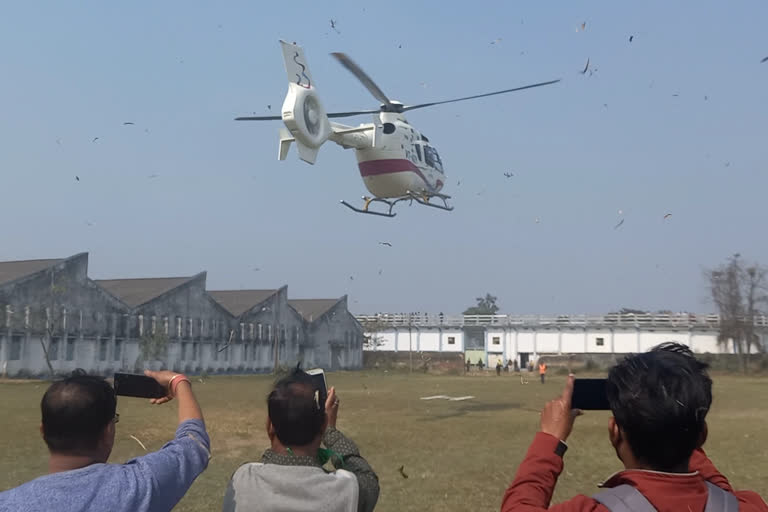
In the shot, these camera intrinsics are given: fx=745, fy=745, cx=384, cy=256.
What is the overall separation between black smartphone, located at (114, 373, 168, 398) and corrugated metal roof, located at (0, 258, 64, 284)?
41863mm

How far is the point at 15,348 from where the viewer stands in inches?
1620

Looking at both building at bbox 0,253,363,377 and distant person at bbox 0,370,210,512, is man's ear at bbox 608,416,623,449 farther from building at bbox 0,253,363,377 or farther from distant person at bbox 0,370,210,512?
building at bbox 0,253,363,377

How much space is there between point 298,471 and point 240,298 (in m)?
66.3

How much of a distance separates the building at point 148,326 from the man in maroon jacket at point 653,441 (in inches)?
1661

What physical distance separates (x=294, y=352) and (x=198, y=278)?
47.8 ft

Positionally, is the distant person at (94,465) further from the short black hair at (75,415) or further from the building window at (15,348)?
the building window at (15,348)

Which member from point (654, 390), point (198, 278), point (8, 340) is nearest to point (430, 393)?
point (8, 340)

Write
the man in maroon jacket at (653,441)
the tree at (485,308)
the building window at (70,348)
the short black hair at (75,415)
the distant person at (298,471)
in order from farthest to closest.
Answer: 1. the tree at (485,308)
2. the building window at (70,348)
3. the distant person at (298,471)
4. the short black hair at (75,415)
5. the man in maroon jacket at (653,441)

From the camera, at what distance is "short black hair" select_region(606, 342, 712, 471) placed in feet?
6.93

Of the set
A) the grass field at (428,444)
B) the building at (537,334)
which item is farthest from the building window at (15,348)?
the building at (537,334)

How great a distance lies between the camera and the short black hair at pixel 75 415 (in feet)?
8.45

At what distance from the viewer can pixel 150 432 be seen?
17.1 meters

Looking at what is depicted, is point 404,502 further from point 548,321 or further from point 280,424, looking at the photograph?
point 548,321

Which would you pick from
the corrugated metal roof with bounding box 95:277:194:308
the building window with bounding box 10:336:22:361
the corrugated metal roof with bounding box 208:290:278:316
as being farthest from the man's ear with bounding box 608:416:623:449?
the corrugated metal roof with bounding box 208:290:278:316
